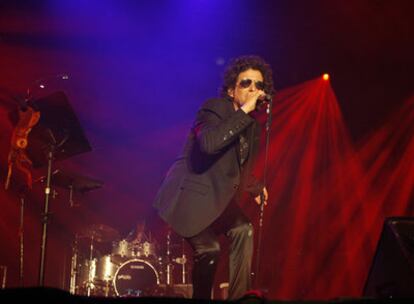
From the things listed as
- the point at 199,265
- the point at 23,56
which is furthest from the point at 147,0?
the point at 199,265

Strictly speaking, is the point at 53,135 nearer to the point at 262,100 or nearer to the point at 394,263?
the point at 262,100

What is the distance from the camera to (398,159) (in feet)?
31.3

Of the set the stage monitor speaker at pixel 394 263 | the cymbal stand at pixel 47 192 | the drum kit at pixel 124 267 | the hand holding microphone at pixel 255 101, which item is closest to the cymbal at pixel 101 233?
the drum kit at pixel 124 267

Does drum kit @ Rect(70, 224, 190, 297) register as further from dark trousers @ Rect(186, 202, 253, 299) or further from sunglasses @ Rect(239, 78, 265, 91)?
sunglasses @ Rect(239, 78, 265, 91)

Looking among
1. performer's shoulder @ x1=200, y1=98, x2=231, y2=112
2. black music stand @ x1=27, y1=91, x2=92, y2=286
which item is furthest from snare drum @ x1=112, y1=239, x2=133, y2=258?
performer's shoulder @ x1=200, y1=98, x2=231, y2=112

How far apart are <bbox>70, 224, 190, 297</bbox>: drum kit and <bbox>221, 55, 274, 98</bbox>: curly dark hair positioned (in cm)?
350

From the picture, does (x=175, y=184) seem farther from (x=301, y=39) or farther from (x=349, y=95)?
(x=349, y=95)

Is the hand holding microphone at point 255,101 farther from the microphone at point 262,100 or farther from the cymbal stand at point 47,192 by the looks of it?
the cymbal stand at point 47,192

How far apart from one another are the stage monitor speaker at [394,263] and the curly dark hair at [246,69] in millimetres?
1601

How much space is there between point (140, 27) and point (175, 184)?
4963mm

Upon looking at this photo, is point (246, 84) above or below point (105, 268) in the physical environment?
above

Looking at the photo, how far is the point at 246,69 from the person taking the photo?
4.35 meters

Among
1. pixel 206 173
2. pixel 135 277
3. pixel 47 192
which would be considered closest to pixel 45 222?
pixel 47 192

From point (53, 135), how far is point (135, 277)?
3391mm
